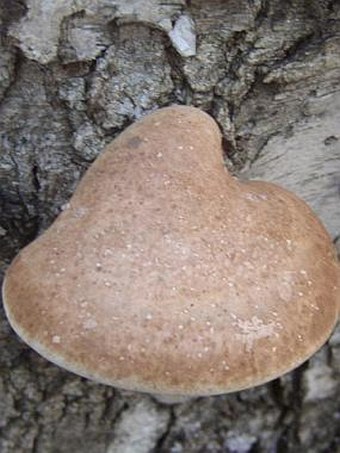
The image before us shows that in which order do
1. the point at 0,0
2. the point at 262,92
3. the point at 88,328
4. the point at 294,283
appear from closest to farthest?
the point at 88,328
the point at 294,283
the point at 0,0
the point at 262,92

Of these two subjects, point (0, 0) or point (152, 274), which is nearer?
point (152, 274)

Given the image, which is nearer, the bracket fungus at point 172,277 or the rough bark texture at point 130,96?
the bracket fungus at point 172,277

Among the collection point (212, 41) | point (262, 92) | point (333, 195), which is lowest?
point (333, 195)

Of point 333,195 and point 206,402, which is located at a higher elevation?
point 333,195

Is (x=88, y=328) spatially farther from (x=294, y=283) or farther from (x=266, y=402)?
(x=266, y=402)

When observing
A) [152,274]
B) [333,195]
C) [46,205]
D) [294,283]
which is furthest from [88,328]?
[333,195]
